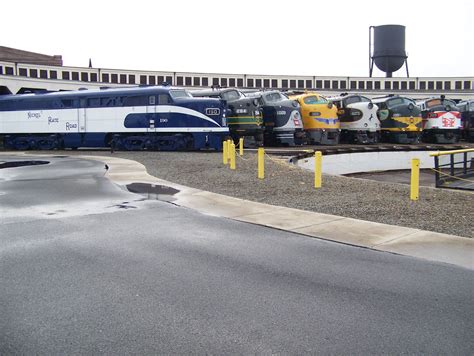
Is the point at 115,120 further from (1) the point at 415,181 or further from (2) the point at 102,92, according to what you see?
(1) the point at 415,181

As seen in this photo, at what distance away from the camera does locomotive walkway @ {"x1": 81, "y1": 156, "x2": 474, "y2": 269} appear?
7.02m

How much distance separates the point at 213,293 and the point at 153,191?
7410 mm

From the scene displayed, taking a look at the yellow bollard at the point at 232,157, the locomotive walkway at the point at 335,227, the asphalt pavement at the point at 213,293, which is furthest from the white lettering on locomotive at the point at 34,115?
the asphalt pavement at the point at 213,293

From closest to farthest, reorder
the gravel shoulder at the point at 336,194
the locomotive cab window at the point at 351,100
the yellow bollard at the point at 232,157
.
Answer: the gravel shoulder at the point at 336,194 → the yellow bollard at the point at 232,157 → the locomotive cab window at the point at 351,100

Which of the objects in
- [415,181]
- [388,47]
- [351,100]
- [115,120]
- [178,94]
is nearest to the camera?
[415,181]

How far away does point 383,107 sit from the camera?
97.8 feet

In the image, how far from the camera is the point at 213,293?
5.20m

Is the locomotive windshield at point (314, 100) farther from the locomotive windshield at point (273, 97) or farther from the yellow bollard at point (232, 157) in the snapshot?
the yellow bollard at point (232, 157)

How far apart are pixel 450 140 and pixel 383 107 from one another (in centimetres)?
484

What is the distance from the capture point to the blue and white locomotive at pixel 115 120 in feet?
77.9

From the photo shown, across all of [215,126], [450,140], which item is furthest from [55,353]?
[450,140]

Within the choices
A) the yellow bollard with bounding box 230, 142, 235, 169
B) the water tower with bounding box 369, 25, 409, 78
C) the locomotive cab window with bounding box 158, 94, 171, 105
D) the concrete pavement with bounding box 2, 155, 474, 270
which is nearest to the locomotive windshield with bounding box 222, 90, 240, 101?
the locomotive cab window with bounding box 158, 94, 171, 105

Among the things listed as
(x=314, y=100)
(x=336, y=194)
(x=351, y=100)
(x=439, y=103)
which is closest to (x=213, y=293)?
(x=336, y=194)

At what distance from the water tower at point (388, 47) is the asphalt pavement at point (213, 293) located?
66.0 metres
